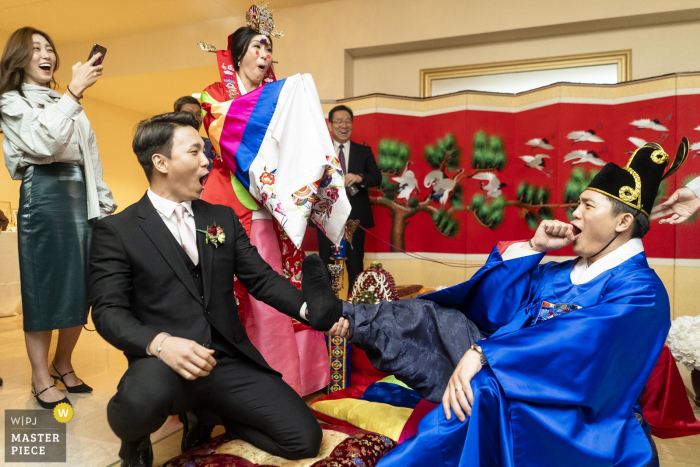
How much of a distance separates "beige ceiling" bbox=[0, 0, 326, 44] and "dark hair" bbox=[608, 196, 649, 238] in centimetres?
447

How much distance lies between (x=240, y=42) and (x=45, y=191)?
1078 mm

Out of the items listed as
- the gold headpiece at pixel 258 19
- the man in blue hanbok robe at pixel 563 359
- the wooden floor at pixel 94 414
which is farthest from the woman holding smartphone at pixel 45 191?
the man in blue hanbok robe at pixel 563 359

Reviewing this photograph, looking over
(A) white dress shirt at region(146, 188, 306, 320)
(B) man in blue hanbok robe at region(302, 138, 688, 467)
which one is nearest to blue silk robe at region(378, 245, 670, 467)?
(B) man in blue hanbok robe at region(302, 138, 688, 467)

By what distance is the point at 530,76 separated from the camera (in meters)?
4.94

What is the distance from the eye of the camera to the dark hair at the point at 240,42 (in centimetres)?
225

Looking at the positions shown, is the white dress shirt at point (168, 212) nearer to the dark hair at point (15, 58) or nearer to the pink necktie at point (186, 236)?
the pink necktie at point (186, 236)

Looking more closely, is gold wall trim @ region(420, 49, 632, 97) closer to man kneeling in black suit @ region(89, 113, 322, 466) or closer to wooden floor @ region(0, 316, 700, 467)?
wooden floor @ region(0, 316, 700, 467)

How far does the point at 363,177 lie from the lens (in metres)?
4.22

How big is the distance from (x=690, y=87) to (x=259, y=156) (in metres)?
3.47

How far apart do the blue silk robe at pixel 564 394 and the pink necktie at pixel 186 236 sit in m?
0.85

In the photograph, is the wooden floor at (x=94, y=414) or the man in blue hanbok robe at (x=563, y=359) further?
the wooden floor at (x=94, y=414)

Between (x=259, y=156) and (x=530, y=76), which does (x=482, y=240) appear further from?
(x=259, y=156)

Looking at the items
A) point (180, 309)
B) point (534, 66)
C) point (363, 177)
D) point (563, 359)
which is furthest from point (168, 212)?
point (534, 66)

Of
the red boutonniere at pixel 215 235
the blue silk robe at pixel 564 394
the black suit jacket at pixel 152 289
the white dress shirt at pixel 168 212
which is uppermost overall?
the white dress shirt at pixel 168 212
